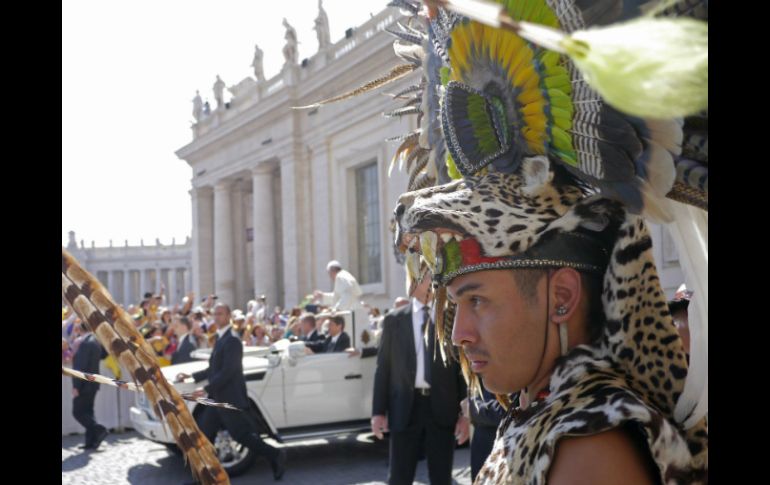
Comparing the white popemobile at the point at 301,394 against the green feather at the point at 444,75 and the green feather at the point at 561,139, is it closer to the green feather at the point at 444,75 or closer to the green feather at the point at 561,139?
the green feather at the point at 444,75

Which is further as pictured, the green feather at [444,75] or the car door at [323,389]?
the car door at [323,389]

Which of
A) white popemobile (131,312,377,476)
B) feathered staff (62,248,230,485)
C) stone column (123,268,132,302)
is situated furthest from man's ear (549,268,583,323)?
stone column (123,268,132,302)

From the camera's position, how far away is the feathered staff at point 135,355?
193 cm

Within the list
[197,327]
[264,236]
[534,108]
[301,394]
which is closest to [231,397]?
[301,394]

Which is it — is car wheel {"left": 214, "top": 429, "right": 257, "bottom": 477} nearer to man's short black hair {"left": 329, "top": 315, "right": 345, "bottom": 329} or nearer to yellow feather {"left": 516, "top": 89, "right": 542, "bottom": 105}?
man's short black hair {"left": 329, "top": 315, "right": 345, "bottom": 329}

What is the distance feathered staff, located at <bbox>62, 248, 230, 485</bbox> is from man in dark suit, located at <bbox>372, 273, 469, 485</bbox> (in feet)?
14.5

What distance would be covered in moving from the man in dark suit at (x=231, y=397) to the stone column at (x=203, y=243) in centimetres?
3330

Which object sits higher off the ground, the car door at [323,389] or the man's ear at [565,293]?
the man's ear at [565,293]

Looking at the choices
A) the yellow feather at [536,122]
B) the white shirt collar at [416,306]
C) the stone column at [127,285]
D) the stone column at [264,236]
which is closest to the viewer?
the yellow feather at [536,122]

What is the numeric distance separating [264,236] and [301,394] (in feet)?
84.0

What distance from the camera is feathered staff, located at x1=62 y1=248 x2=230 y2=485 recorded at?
1927mm

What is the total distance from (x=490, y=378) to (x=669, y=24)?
3.37 ft

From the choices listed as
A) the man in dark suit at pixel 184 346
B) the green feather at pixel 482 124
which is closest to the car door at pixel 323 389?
the man in dark suit at pixel 184 346
